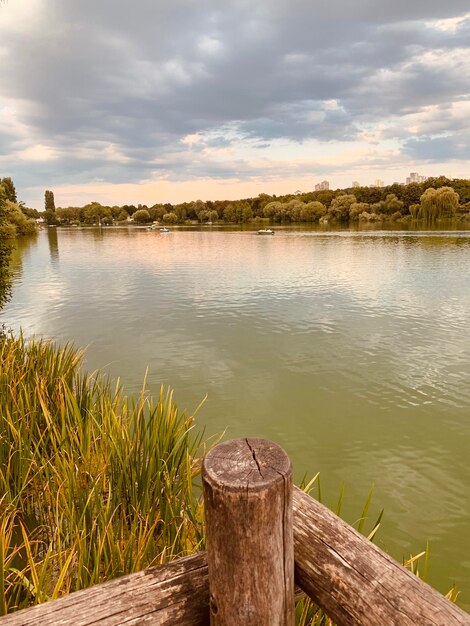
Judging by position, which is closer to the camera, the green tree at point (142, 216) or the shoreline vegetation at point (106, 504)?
the shoreline vegetation at point (106, 504)

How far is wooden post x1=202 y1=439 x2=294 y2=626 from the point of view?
137 cm

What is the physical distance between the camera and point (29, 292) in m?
22.1

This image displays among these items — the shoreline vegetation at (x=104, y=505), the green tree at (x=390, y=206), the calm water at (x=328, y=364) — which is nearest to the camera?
the shoreline vegetation at (x=104, y=505)

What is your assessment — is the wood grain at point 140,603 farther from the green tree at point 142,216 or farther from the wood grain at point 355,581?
the green tree at point 142,216

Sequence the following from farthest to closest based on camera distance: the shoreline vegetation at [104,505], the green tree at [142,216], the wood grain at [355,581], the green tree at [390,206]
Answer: the green tree at [142,216] < the green tree at [390,206] < the shoreline vegetation at [104,505] < the wood grain at [355,581]

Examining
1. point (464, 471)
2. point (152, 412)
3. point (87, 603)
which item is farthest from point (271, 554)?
point (464, 471)

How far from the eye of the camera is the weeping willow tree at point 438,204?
303 ft

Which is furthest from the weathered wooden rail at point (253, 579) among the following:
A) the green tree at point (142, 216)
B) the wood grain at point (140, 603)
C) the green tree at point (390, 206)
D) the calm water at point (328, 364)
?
the green tree at point (142, 216)

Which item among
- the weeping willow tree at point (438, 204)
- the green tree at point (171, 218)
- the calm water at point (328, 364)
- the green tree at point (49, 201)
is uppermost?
the green tree at point (49, 201)

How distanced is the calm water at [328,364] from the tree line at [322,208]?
81.6m

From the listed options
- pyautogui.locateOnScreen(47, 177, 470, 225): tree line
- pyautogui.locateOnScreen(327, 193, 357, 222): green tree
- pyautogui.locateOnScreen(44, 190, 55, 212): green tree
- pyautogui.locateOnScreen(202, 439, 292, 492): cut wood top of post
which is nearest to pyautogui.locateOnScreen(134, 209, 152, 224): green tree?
pyautogui.locateOnScreen(47, 177, 470, 225): tree line

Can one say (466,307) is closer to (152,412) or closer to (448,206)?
(152,412)

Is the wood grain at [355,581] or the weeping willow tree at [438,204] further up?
the weeping willow tree at [438,204]

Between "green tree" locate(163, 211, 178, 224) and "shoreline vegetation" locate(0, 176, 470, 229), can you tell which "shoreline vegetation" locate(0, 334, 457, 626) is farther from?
"green tree" locate(163, 211, 178, 224)
